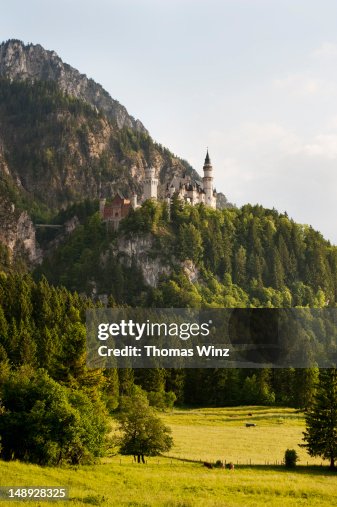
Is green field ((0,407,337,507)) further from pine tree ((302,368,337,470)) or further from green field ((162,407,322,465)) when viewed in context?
pine tree ((302,368,337,470))

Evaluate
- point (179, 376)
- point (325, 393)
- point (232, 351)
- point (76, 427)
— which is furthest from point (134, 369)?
point (76, 427)

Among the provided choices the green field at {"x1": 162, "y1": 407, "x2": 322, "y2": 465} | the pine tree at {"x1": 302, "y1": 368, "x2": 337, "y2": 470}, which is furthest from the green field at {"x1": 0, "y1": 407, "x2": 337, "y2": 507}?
the pine tree at {"x1": 302, "y1": 368, "x2": 337, "y2": 470}

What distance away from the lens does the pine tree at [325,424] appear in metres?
59.9

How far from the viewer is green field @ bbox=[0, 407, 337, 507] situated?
3956 cm

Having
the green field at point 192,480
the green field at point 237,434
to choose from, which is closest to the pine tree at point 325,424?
the green field at point 192,480

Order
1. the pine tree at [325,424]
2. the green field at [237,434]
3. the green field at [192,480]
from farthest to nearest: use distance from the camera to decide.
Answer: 1. the green field at [237,434]
2. the pine tree at [325,424]
3. the green field at [192,480]

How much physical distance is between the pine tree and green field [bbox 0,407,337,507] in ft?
5.31

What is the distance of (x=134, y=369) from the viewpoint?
120 m

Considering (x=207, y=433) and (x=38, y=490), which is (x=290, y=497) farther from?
(x=207, y=433)

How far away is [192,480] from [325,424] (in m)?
18.2

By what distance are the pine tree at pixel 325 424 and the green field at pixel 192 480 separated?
1619 millimetres

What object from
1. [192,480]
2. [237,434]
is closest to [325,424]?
[192,480]

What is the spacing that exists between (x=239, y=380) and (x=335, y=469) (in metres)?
64.0

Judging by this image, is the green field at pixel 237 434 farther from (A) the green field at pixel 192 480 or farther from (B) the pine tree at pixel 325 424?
(B) the pine tree at pixel 325 424
